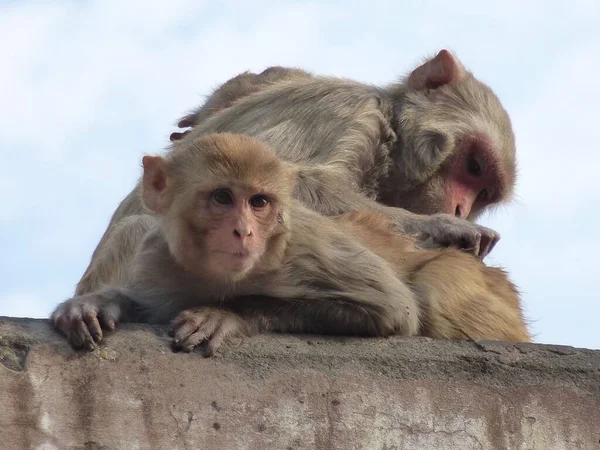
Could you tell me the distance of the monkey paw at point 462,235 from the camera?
620 centimetres

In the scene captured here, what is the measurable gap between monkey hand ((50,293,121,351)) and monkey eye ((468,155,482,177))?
3.31 metres

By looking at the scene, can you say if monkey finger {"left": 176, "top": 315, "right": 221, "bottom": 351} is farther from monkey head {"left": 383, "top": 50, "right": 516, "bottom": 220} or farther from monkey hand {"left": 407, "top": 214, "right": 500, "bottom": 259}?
monkey head {"left": 383, "top": 50, "right": 516, "bottom": 220}

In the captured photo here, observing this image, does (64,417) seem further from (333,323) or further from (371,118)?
(371,118)

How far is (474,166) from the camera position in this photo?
7.30 metres

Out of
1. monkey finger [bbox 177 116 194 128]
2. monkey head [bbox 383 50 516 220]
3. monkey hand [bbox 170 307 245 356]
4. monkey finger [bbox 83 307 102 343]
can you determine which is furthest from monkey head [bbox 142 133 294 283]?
monkey finger [bbox 177 116 194 128]

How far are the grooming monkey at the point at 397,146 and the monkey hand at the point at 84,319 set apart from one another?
5.86ft

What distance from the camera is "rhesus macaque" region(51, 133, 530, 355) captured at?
465 centimetres

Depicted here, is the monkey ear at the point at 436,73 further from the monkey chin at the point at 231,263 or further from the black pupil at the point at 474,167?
the monkey chin at the point at 231,263

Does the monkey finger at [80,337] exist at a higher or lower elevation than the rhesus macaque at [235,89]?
lower

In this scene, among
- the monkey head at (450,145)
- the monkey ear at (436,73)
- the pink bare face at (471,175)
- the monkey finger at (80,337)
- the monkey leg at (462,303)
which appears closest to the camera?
the monkey finger at (80,337)

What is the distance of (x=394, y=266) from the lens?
17.3 feet

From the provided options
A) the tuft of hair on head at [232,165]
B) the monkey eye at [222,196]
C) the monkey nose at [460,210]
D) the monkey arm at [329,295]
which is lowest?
the monkey arm at [329,295]

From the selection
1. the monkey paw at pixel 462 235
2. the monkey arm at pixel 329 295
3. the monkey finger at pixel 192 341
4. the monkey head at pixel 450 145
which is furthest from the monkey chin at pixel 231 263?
the monkey head at pixel 450 145

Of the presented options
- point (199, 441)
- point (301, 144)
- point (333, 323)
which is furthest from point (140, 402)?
point (301, 144)
